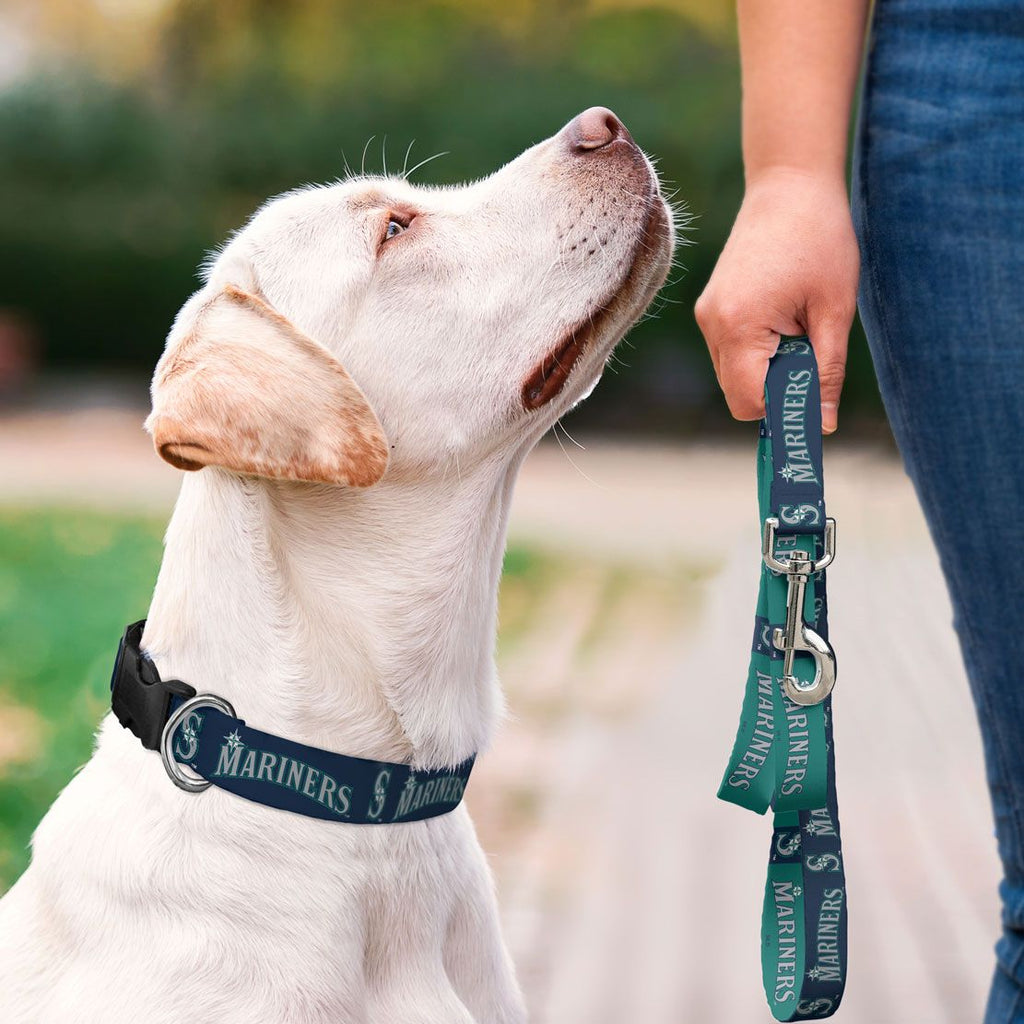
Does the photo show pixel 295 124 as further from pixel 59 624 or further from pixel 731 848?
pixel 731 848

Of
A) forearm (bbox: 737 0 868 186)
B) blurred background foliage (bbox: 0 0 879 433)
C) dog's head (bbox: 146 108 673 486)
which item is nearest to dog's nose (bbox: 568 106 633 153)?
dog's head (bbox: 146 108 673 486)

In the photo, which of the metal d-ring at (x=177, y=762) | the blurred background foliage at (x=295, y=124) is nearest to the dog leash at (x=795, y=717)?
the metal d-ring at (x=177, y=762)

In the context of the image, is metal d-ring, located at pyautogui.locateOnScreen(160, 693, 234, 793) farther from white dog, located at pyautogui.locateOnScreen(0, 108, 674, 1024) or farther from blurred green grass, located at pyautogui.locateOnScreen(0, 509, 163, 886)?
blurred green grass, located at pyautogui.locateOnScreen(0, 509, 163, 886)

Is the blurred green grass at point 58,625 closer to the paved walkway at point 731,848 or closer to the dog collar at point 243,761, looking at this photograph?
the paved walkway at point 731,848

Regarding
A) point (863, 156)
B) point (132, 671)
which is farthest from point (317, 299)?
point (863, 156)

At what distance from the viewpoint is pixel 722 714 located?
6.67 meters

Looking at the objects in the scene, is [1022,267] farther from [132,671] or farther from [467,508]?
[132,671]

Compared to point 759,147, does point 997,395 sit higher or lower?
lower

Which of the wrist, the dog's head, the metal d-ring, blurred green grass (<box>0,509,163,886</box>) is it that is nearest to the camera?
the wrist

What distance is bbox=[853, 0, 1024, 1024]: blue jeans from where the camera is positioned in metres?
2.13

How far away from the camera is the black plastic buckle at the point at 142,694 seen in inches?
94.3

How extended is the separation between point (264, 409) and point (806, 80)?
99 centimetres

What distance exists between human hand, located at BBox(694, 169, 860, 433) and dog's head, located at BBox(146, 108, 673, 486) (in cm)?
42

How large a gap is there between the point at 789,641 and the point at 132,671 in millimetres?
1078
